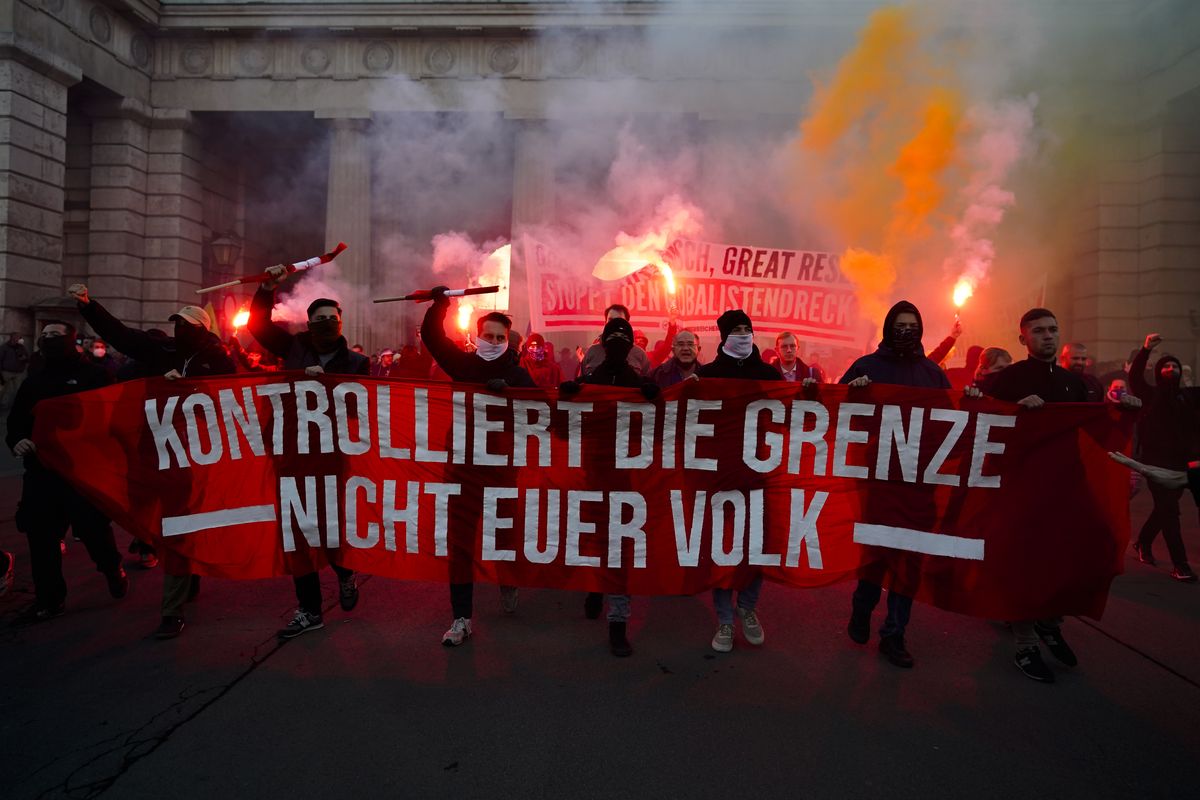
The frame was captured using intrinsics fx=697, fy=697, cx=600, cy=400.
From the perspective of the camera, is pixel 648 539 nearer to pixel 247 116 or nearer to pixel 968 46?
pixel 968 46

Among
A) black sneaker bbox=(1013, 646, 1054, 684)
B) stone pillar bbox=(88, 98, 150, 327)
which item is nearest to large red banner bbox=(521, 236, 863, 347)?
black sneaker bbox=(1013, 646, 1054, 684)

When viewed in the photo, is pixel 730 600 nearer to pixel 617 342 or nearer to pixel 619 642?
pixel 619 642

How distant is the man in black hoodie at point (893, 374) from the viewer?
353 cm

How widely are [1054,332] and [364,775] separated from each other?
12.6 ft

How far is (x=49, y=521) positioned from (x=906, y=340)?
4.87 meters

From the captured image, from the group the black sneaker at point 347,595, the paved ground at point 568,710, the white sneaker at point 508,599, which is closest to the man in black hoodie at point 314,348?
the black sneaker at point 347,595

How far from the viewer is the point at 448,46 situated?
16.3 metres

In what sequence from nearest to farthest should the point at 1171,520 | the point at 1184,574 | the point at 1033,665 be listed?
1. the point at 1033,665
2. the point at 1184,574
3. the point at 1171,520

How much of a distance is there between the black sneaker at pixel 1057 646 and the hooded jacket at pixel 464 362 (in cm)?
292

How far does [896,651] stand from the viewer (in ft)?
11.2

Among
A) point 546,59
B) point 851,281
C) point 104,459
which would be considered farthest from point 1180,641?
point 546,59

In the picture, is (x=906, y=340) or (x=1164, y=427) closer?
(x=906, y=340)

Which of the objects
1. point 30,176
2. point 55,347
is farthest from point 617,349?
point 30,176

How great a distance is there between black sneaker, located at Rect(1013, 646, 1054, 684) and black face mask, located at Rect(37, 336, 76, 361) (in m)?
5.41
